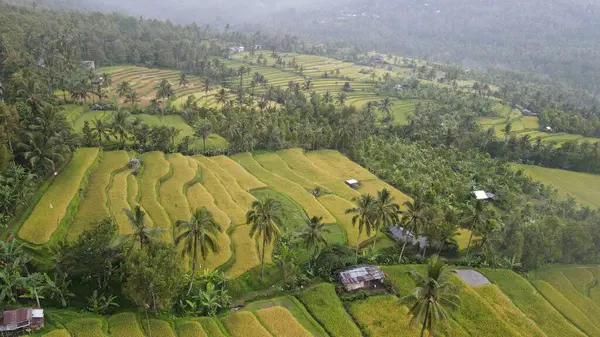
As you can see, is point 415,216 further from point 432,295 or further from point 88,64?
point 88,64

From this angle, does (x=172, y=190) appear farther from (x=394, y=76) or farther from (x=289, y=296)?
(x=394, y=76)

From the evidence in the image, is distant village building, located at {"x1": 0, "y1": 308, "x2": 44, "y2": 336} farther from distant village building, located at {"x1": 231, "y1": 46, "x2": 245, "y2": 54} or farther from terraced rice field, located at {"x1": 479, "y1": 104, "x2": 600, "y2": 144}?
distant village building, located at {"x1": 231, "y1": 46, "x2": 245, "y2": 54}

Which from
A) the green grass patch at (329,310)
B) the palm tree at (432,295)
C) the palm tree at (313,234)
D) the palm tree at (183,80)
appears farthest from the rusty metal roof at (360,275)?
the palm tree at (183,80)

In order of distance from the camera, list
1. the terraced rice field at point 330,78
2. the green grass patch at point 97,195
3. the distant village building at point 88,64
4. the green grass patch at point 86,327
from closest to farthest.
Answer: the green grass patch at point 86,327
the green grass patch at point 97,195
the distant village building at point 88,64
the terraced rice field at point 330,78

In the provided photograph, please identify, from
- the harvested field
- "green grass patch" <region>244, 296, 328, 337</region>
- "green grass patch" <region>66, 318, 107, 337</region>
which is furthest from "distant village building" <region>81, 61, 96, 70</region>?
the harvested field

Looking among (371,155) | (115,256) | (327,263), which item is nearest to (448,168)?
(371,155)

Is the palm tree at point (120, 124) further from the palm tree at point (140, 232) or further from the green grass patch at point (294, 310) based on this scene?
the green grass patch at point (294, 310)
